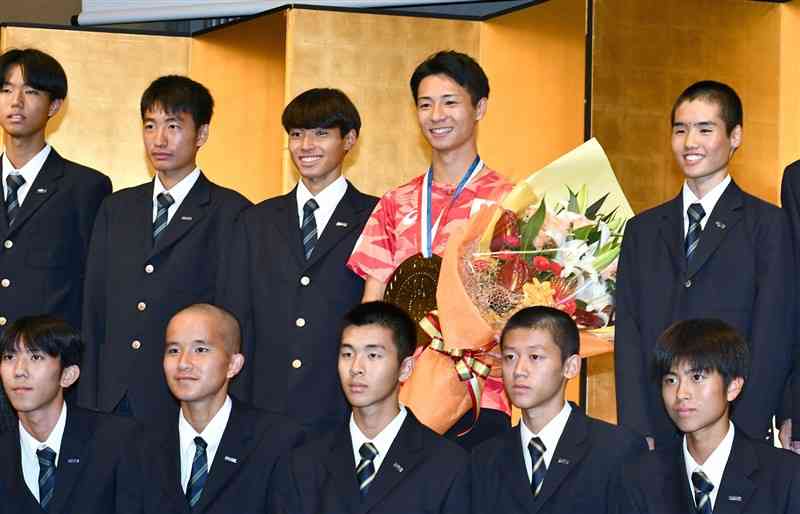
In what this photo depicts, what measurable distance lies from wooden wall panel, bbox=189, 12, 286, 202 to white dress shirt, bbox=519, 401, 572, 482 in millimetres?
2868

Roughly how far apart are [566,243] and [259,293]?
990 millimetres

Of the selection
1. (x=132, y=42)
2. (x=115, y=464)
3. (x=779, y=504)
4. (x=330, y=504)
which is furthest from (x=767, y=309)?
(x=132, y=42)

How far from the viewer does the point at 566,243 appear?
430cm

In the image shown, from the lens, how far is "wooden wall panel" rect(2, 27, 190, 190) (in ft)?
22.1

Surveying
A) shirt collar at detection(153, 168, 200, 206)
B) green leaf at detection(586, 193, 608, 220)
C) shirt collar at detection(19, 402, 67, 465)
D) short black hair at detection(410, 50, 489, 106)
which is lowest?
shirt collar at detection(19, 402, 67, 465)

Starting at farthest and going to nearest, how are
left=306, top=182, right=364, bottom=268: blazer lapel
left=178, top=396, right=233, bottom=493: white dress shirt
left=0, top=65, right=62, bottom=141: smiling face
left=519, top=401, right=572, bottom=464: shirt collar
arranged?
1. left=0, top=65, right=62, bottom=141: smiling face
2. left=306, top=182, right=364, bottom=268: blazer lapel
3. left=178, top=396, right=233, bottom=493: white dress shirt
4. left=519, top=401, right=572, bottom=464: shirt collar

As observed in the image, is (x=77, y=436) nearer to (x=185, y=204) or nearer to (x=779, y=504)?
(x=185, y=204)

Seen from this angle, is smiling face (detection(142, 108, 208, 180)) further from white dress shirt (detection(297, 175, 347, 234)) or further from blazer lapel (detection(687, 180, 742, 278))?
blazer lapel (detection(687, 180, 742, 278))

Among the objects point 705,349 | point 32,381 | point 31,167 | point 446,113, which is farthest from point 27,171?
point 705,349

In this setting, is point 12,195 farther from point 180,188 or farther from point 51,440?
point 51,440

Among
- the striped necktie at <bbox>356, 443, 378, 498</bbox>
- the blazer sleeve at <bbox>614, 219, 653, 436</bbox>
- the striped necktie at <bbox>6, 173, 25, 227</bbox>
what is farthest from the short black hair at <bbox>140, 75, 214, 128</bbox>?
the blazer sleeve at <bbox>614, 219, 653, 436</bbox>

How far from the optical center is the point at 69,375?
4.56 metres

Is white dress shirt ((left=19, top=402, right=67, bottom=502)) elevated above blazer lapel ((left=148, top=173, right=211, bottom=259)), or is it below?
below

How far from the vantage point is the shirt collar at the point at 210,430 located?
4434mm
